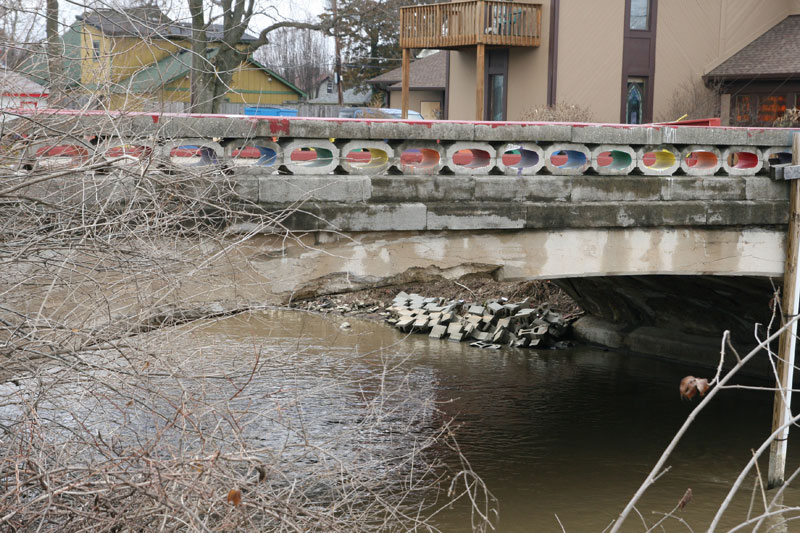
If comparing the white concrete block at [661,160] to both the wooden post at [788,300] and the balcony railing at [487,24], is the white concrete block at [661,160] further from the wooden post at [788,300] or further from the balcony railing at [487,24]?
the balcony railing at [487,24]

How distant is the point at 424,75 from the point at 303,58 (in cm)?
2012

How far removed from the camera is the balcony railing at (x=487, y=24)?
832 inches

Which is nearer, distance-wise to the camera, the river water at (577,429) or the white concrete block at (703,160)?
the white concrete block at (703,160)

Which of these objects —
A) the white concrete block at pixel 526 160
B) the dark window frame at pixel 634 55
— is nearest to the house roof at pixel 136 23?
the white concrete block at pixel 526 160

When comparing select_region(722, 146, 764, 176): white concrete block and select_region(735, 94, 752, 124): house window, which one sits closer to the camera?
select_region(722, 146, 764, 176): white concrete block

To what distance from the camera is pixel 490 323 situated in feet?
61.1

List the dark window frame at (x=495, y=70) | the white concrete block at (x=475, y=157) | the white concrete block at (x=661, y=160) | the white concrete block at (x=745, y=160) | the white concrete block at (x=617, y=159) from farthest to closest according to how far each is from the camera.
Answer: the dark window frame at (x=495, y=70) < the white concrete block at (x=745, y=160) < the white concrete block at (x=661, y=160) < the white concrete block at (x=617, y=159) < the white concrete block at (x=475, y=157)

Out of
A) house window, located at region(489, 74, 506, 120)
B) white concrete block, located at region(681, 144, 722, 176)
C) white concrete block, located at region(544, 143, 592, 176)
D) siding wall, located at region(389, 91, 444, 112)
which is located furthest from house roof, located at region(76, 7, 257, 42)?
siding wall, located at region(389, 91, 444, 112)

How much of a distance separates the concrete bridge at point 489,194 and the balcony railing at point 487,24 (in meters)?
11.8

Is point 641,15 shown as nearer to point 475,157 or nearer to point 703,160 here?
point 703,160

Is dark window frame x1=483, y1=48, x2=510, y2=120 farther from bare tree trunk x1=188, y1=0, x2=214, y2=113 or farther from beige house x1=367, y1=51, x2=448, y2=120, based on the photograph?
bare tree trunk x1=188, y1=0, x2=214, y2=113

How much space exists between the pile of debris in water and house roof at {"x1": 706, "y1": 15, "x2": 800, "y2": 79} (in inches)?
288

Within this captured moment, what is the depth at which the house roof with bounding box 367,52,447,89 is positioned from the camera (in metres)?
31.8

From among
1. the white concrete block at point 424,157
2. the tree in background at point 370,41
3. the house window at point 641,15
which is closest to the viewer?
the white concrete block at point 424,157
